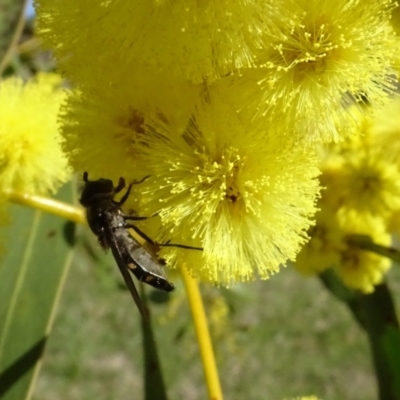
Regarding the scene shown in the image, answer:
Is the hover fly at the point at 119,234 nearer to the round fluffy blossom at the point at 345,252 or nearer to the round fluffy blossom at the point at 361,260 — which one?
the round fluffy blossom at the point at 345,252

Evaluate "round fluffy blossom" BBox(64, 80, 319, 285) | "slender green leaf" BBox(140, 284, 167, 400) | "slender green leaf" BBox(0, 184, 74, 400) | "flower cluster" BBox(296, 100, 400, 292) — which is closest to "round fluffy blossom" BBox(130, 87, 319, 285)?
"round fluffy blossom" BBox(64, 80, 319, 285)

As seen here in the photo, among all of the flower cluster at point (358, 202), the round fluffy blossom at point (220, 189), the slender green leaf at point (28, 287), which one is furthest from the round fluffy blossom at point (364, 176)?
the slender green leaf at point (28, 287)

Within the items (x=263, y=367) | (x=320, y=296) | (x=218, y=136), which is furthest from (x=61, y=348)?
(x=218, y=136)

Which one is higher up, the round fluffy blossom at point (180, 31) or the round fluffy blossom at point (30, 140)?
the round fluffy blossom at point (180, 31)

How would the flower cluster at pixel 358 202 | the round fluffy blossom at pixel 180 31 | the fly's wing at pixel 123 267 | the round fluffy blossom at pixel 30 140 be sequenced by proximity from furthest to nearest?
the round fluffy blossom at pixel 30 140
the flower cluster at pixel 358 202
the fly's wing at pixel 123 267
the round fluffy blossom at pixel 180 31

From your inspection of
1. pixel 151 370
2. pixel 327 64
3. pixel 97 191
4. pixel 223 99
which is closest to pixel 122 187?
pixel 97 191

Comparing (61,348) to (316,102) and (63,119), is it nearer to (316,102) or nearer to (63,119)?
(63,119)
